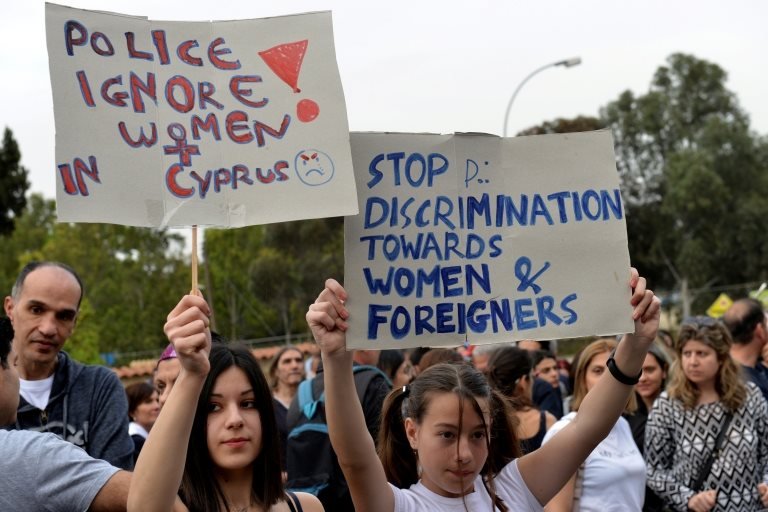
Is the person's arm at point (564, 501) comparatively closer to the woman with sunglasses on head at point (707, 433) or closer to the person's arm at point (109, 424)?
the woman with sunglasses on head at point (707, 433)

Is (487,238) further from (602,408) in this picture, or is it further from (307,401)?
(307,401)

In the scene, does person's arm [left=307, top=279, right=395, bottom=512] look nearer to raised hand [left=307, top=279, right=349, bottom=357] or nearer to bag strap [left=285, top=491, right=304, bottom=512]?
raised hand [left=307, top=279, right=349, bottom=357]

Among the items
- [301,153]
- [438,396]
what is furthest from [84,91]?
[438,396]

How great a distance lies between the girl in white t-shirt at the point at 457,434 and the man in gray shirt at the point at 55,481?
0.68 meters

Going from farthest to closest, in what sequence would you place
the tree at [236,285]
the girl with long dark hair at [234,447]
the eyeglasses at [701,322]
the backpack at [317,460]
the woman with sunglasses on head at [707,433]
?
the tree at [236,285]
the eyeglasses at [701,322]
the woman with sunglasses on head at [707,433]
the backpack at [317,460]
the girl with long dark hair at [234,447]

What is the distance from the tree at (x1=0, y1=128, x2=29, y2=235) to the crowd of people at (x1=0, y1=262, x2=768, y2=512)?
39537mm

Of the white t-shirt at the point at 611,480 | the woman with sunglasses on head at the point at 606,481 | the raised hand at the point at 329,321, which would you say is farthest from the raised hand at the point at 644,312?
the white t-shirt at the point at 611,480

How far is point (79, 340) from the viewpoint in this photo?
38906 mm

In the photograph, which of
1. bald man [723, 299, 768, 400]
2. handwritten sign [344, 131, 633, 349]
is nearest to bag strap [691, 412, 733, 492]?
bald man [723, 299, 768, 400]

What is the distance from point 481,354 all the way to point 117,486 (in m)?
4.59

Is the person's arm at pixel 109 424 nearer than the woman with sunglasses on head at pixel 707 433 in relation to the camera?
Yes

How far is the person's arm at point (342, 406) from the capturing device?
297 cm

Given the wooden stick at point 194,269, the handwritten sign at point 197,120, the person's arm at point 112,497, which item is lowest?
the person's arm at point 112,497

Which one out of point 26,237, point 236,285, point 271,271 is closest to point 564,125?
point 271,271
